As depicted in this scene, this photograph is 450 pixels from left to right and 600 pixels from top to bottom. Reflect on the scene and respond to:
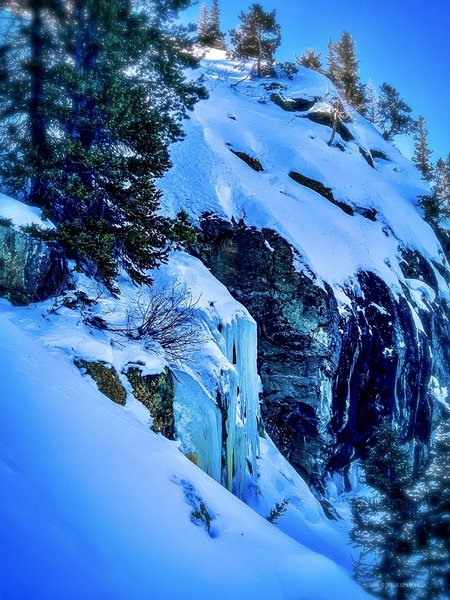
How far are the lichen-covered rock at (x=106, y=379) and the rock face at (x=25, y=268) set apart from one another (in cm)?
162

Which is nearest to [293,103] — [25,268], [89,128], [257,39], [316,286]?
[257,39]

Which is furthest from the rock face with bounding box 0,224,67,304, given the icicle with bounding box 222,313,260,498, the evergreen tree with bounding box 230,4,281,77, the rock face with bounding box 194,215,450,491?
the evergreen tree with bounding box 230,4,281,77

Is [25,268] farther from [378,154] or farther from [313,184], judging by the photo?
[378,154]

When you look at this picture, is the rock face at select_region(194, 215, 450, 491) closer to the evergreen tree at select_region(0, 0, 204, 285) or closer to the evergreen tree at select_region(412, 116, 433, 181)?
the evergreen tree at select_region(0, 0, 204, 285)

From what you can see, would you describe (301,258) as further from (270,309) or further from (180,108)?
(180,108)

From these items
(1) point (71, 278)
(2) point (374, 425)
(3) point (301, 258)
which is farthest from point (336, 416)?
(1) point (71, 278)

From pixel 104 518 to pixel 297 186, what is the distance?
18.2 m

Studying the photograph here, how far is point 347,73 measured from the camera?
117ft

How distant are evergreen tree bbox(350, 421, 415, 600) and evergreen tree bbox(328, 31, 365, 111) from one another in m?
35.0

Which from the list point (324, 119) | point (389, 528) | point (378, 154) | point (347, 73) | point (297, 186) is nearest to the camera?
point (389, 528)

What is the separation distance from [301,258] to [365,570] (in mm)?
10043

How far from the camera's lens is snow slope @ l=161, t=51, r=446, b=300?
14.1 meters

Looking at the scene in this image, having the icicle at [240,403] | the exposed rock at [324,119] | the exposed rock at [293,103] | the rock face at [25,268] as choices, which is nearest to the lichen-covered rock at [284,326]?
the icicle at [240,403]

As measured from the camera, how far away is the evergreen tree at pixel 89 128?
6.38 meters
